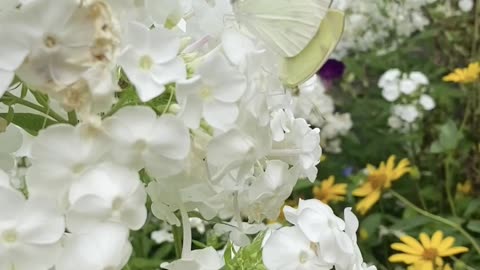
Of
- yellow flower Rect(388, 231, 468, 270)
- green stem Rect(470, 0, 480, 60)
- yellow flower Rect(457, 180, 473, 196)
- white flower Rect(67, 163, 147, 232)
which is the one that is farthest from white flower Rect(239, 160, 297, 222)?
green stem Rect(470, 0, 480, 60)

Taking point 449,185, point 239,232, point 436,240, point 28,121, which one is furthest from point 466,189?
point 28,121

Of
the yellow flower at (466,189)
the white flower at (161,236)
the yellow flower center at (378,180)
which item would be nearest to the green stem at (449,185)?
the yellow flower at (466,189)

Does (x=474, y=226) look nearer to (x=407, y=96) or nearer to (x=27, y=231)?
(x=407, y=96)

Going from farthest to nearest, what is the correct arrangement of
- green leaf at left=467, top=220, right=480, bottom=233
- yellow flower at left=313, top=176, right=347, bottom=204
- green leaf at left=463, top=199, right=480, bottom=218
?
yellow flower at left=313, top=176, right=347, bottom=204
green leaf at left=463, top=199, right=480, bottom=218
green leaf at left=467, top=220, right=480, bottom=233

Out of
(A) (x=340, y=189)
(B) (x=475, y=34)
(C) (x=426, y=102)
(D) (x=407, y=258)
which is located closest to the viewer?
(D) (x=407, y=258)

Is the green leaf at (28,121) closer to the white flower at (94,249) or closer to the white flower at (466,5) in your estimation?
the white flower at (94,249)

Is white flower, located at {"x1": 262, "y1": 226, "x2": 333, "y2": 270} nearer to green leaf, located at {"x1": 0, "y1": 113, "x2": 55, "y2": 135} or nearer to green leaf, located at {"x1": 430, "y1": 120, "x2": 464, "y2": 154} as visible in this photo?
green leaf, located at {"x1": 0, "y1": 113, "x2": 55, "y2": 135}
